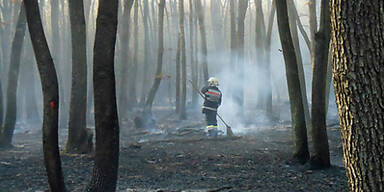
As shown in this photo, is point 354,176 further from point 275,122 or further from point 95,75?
point 275,122

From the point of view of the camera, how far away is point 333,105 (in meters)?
25.5

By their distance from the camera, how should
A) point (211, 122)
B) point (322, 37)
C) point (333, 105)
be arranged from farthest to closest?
point (333, 105), point (211, 122), point (322, 37)

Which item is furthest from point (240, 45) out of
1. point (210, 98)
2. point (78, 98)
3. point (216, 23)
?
point (216, 23)

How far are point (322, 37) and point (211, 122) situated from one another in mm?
6672

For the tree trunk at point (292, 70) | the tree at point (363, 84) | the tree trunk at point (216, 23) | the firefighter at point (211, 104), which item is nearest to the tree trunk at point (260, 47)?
the firefighter at point (211, 104)

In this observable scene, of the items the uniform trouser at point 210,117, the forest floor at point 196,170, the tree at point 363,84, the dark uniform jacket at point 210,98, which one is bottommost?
the forest floor at point 196,170

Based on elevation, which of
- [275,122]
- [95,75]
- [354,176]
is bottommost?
[275,122]

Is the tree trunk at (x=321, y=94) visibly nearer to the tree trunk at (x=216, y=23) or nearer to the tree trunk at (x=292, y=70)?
the tree trunk at (x=292, y=70)

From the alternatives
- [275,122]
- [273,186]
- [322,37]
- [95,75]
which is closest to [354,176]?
[95,75]

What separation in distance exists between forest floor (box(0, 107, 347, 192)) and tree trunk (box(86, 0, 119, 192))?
5.17 feet

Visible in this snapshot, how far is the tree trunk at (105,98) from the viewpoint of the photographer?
5066 mm

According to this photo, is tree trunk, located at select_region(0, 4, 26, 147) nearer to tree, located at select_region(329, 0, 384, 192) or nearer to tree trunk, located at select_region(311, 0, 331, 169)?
tree trunk, located at select_region(311, 0, 331, 169)

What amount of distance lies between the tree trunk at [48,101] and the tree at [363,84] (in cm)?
337

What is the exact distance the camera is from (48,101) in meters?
5.01
